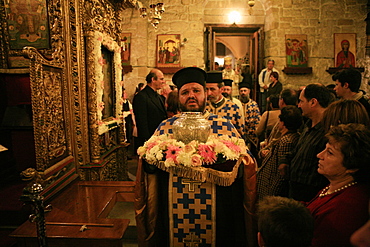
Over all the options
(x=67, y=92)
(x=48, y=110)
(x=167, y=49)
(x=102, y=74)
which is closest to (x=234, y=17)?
(x=167, y=49)

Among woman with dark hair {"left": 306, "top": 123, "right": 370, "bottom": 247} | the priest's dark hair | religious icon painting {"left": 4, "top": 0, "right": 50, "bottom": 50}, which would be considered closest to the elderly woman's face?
woman with dark hair {"left": 306, "top": 123, "right": 370, "bottom": 247}

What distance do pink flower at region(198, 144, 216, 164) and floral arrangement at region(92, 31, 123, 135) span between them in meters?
2.29

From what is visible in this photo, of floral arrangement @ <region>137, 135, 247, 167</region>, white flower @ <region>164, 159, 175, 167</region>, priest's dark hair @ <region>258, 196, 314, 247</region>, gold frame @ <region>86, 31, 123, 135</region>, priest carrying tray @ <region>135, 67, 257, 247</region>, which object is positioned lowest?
priest carrying tray @ <region>135, 67, 257, 247</region>

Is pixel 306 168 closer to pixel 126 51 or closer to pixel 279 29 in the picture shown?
pixel 126 51

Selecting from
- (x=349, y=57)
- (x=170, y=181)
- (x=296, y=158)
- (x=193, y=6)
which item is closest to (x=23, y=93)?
(x=170, y=181)

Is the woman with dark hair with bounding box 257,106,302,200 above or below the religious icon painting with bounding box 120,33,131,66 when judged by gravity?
below

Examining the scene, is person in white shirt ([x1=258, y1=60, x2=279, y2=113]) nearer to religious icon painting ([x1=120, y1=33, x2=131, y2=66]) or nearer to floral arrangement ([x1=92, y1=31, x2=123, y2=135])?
religious icon painting ([x1=120, y1=33, x2=131, y2=66])

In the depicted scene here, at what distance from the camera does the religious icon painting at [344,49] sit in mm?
10516

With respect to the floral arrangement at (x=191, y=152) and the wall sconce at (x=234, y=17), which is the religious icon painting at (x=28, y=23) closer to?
the floral arrangement at (x=191, y=152)

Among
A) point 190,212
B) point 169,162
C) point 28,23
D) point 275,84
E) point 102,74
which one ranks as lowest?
point 190,212

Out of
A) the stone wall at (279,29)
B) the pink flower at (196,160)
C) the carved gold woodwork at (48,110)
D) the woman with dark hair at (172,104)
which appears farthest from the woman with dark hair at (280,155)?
the stone wall at (279,29)

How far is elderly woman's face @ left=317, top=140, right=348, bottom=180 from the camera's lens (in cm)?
162

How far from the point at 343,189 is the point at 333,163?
0.52ft

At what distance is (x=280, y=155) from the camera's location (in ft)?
9.70
